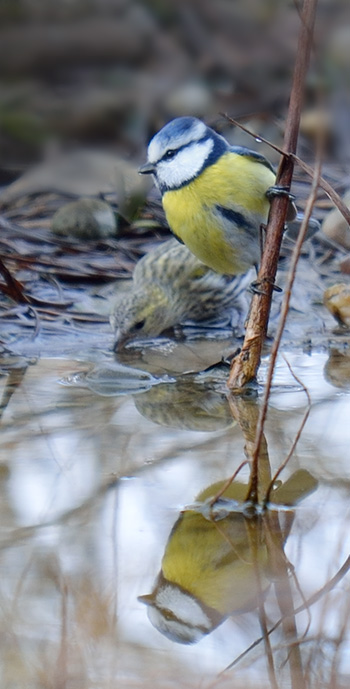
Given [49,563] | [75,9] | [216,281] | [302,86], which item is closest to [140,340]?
[216,281]

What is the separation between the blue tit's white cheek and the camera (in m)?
4.40

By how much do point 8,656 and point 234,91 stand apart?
842 cm

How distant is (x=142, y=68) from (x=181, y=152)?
574cm

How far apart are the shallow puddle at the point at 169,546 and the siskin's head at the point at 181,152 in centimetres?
106

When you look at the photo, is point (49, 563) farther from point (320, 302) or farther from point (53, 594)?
point (320, 302)

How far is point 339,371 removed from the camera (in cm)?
437

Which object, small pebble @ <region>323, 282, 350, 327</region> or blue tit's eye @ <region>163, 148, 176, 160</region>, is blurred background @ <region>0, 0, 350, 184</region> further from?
blue tit's eye @ <region>163, 148, 176, 160</region>

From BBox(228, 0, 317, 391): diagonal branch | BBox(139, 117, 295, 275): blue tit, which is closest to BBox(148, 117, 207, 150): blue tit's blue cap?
BBox(139, 117, 295, 275): blue tit

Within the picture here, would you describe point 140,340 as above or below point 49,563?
below

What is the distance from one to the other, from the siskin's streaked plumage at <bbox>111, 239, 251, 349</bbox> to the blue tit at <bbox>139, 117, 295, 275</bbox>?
865mm

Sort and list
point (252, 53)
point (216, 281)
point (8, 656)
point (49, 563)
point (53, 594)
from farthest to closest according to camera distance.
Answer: point (252, 53), point (216, 281), point (49, 563), point (53, 594), point (8, 656)

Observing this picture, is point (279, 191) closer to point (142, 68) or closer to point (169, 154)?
point (169, 154)

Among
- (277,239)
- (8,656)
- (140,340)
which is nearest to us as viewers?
(8,656)

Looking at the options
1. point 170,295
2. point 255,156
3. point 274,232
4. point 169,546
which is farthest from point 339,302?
point 169,546
